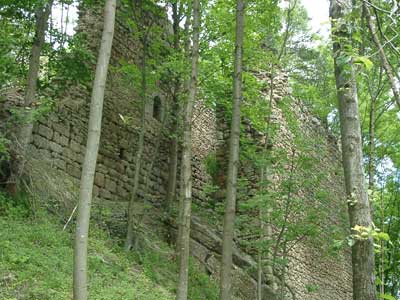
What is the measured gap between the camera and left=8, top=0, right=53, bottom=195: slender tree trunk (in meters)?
8.20

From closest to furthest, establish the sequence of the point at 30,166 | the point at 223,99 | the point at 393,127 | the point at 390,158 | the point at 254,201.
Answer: the point at 30,166 < the point at 254,201 < the point at 223,99 < the point at 393,127 < the point at 390,158

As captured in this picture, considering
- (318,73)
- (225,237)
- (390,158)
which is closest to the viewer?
(225,237)

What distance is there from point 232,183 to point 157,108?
→ 6383 millimetres

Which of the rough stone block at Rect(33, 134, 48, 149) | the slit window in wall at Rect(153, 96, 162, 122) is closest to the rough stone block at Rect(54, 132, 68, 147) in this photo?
the rough stone block at Rect(33, 134, 48, 149)

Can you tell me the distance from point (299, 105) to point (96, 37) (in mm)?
6074

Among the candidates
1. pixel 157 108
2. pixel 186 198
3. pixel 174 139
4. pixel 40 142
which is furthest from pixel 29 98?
pixel 157 108

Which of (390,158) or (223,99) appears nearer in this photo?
(223,99)

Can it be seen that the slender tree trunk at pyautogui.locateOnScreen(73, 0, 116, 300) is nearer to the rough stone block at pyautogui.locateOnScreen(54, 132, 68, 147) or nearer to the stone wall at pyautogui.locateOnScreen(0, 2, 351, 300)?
the stone wall at pyautogui.locateOnScreen(0, 2, 351, 300)

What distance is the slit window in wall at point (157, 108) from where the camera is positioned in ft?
43.8

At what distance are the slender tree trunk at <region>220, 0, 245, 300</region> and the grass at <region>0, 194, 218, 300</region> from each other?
3.48 feet

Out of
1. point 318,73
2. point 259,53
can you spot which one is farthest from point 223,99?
point 318,73

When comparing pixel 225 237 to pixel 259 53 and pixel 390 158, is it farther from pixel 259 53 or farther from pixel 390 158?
pixel 390 158

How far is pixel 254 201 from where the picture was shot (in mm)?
9516

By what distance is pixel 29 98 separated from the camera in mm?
8555
